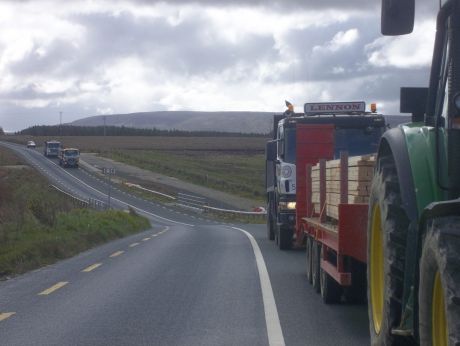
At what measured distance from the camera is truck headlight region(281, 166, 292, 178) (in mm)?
20328

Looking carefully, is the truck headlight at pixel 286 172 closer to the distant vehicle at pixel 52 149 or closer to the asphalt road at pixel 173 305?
the asphalt road at pixel 173 305

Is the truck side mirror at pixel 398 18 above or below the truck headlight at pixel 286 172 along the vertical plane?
above

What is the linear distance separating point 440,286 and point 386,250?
138cm

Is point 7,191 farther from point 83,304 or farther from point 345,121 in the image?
point 83,304

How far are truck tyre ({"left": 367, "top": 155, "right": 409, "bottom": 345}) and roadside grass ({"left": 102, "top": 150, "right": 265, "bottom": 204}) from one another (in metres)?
63.6

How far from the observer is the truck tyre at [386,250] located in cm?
630

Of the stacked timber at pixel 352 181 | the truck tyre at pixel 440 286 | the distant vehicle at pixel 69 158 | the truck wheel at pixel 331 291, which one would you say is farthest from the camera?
the distant vehicle at pixel 69 158

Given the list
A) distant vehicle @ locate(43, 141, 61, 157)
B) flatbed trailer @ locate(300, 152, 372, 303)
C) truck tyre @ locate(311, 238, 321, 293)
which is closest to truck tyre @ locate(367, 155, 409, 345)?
flatbed trailer @ locate(300, 152, 372, 303)

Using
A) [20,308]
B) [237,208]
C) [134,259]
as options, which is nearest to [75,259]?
[134,259]

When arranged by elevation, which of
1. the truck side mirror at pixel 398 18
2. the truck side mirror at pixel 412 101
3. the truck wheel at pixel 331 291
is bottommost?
the truck wheel at pixel 331 291

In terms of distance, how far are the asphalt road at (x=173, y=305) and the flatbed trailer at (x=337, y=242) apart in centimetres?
23

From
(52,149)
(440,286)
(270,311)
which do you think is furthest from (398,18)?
(52,149)

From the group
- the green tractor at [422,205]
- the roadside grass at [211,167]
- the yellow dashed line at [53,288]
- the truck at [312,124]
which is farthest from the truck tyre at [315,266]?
the roadside grass at [211,167]

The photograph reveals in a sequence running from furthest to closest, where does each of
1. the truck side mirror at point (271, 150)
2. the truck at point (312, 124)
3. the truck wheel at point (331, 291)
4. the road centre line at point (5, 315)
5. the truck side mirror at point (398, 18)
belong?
the truck side mirror at point (271, 150) → the truck at point (312, 124) → the truck wheel at point (331, 291) → the road centre line at point (5, 315) → the truck side mirror at point (398, 18)
